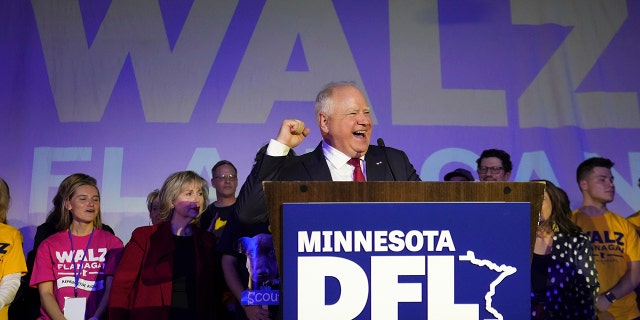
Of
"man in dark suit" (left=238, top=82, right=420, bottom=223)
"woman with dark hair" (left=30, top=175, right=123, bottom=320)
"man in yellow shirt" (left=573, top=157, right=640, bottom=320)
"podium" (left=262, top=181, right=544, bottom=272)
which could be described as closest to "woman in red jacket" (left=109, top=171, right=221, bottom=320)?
"woman with dark hair" (left=30, top=175, right=123, bottom=320)

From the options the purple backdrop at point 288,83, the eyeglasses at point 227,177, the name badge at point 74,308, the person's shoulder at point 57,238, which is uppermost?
the purple backdrop at point 288,83

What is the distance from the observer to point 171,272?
3520mm

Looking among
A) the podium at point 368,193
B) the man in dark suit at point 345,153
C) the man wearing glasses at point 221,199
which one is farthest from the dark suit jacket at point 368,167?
the man wearing glasses at point 221,199

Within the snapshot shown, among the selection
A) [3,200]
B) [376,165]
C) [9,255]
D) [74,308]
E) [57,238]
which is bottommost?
[74,308]

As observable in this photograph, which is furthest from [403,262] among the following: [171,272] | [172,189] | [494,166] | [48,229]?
[48,229]

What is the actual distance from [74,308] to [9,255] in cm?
44

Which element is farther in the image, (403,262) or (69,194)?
(69,194)

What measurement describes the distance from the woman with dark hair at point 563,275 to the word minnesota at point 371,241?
86.9 inches

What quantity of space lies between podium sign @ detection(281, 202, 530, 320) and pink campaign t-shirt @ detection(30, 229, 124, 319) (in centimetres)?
267

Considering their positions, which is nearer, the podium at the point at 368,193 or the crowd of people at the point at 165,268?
the podium at the point at 368,193

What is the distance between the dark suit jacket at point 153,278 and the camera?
3449mm

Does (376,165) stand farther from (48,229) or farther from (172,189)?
(48,229)

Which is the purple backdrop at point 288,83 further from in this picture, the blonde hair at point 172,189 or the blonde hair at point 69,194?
the blonde hair at point 172,189

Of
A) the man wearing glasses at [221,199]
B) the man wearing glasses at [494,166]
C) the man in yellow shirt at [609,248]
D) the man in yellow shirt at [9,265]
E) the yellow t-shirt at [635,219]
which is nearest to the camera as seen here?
the man in yellow shirt at [9,265]
